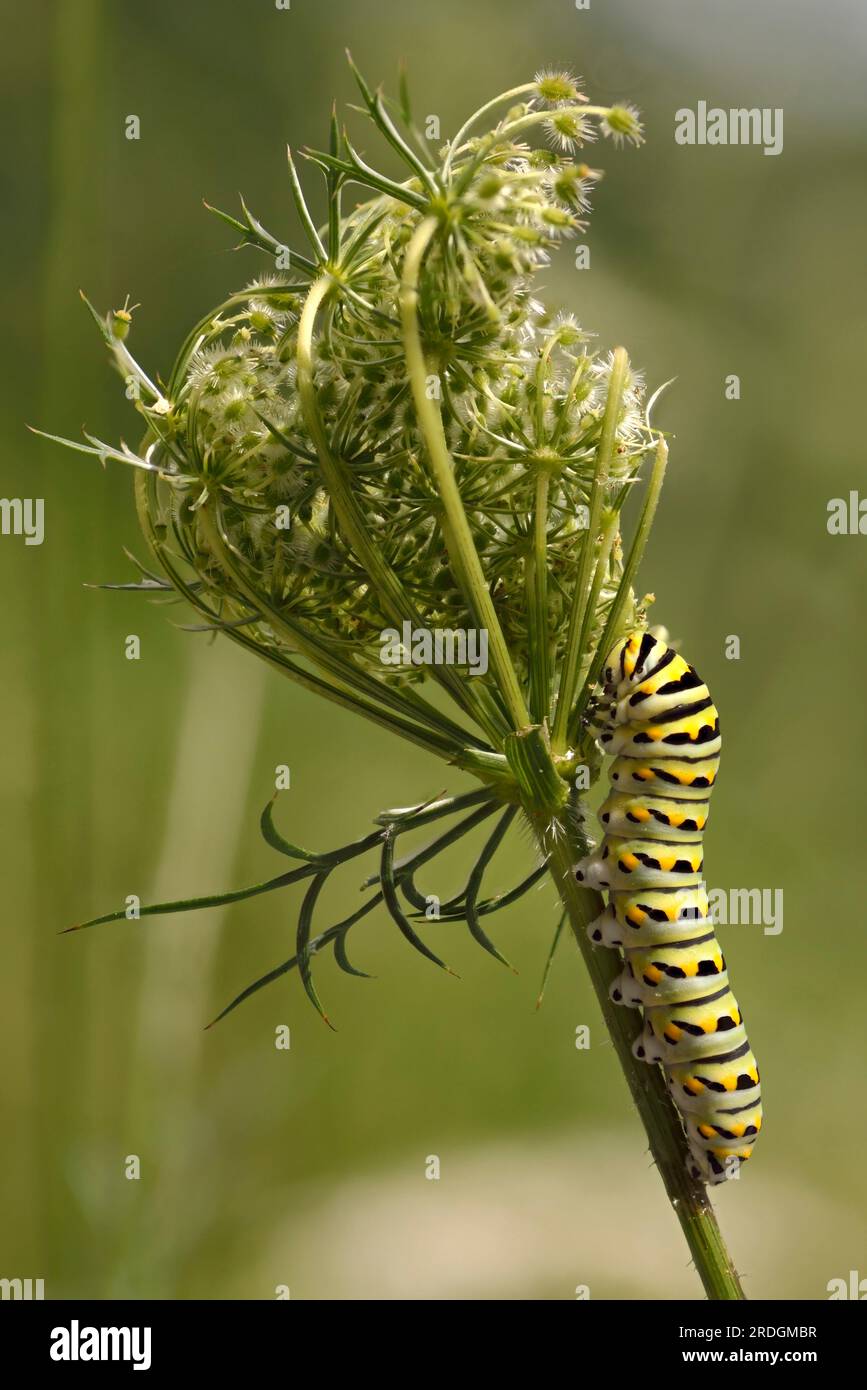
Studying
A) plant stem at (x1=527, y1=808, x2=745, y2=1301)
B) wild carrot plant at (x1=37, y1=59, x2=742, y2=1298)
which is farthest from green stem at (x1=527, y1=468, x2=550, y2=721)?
plant stem at (x1=527, y1=808, x2=745, y2=1301)

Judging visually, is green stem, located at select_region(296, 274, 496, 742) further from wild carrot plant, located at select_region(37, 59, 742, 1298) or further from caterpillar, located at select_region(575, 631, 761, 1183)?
caterpillar, located at select_region(575, 631, 761, 1183)

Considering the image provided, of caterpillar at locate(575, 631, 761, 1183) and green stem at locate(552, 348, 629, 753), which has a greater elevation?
green stem at locate(552, 348, 629, 753)

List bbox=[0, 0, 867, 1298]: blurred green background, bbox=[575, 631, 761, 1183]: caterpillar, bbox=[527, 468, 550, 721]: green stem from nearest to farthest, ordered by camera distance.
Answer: bbox=[527, 468, 550, 721]: green stem
bbox=[575, 631, 761, 1183]: caterpillar
bbox=[0, 0, 867, 1298]: blurred green background

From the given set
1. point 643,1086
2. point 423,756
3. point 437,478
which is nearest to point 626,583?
point 437,478

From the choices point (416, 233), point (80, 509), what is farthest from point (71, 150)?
point (416, 233)

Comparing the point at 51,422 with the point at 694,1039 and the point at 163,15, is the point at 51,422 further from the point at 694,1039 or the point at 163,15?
the point at 694,1039

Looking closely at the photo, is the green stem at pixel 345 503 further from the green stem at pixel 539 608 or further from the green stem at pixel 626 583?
the green stem at pixel 626 583

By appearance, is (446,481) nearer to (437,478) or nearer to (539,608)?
(437,478)
